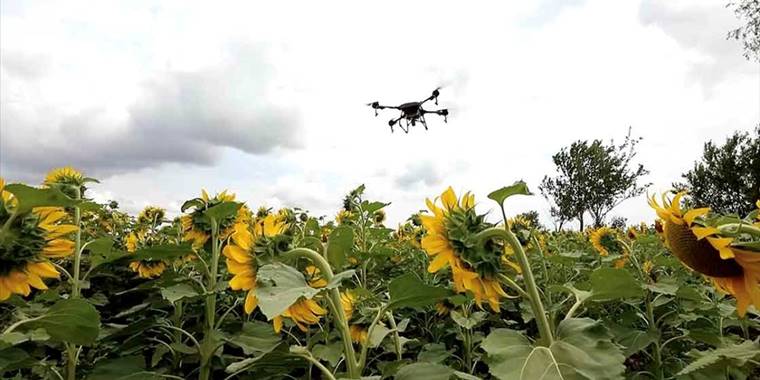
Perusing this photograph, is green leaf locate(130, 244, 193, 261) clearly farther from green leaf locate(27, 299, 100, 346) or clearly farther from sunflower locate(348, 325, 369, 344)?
sunflower locate(348, 325, 369, 344)

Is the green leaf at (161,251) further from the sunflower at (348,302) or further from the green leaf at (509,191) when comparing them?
the green leaf at (509,191)

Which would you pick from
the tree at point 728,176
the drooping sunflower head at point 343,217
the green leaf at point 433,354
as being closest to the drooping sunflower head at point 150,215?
the drooping sunflower head at point 343,217

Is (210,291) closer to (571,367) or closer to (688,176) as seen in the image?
(571,367)

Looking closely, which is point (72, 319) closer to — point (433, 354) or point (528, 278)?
point (528, 278)

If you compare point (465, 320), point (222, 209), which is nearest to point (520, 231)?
point (465, 320)

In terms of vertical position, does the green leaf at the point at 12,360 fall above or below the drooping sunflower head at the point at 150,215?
below

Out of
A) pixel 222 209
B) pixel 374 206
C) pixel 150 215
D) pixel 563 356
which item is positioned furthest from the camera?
pixel 150 215

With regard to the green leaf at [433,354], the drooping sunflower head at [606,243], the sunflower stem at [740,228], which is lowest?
the green leaf at [433,354]
